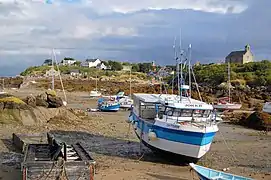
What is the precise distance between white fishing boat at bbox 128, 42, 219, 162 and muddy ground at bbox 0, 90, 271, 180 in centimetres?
77

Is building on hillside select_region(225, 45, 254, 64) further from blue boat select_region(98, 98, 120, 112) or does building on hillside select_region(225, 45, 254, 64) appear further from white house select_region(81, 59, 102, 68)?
blue boat select_region(98, 98, 120, 112)

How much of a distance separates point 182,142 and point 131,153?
396 cm

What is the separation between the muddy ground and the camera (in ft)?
54.6

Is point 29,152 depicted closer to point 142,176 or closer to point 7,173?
point 7,173

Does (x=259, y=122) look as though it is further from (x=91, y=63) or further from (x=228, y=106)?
(x=91, y=63)

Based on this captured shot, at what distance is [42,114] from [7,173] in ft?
41.9

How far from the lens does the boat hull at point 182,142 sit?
17.3 meters

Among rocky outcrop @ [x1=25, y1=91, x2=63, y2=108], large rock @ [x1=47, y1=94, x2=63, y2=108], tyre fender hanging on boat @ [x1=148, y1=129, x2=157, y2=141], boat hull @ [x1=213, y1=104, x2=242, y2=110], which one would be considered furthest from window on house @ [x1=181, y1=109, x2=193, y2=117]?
boat hull @ [x1=213, y1=104, x2=242, y2=110]

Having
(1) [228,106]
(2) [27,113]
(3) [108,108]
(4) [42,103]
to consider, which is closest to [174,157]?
(2) [27,113]

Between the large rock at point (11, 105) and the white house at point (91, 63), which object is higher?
the white house at point (91, 63)

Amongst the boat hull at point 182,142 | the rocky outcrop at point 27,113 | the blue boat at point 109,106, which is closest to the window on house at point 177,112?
the boat hull at point 182,142

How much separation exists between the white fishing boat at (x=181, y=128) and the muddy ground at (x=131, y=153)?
0.77m

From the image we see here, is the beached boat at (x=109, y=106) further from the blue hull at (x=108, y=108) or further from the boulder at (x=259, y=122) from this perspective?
the boulder at (x=259, y=122)

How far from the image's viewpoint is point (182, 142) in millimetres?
17531
